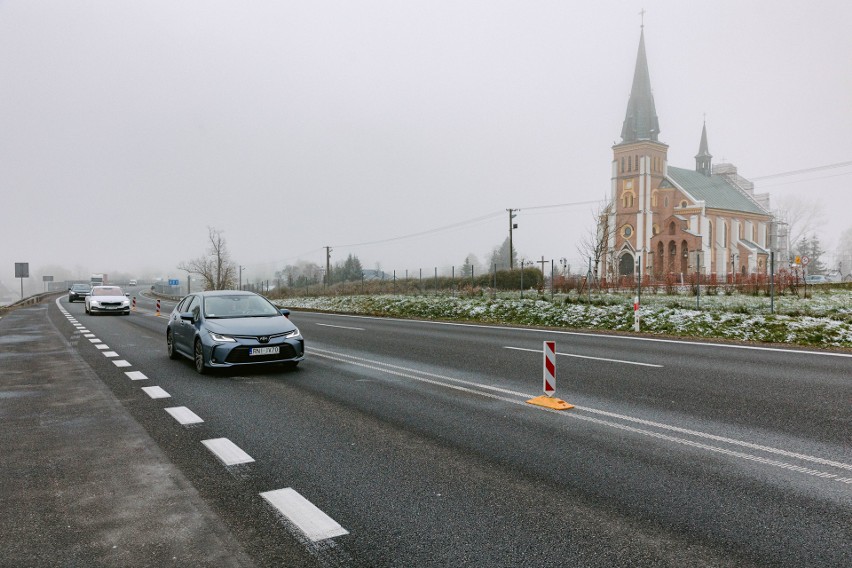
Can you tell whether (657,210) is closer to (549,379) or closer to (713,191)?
(713,191)

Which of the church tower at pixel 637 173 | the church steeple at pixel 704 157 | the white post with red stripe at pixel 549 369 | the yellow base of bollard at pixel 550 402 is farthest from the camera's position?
the church steeple at pixel 704 157

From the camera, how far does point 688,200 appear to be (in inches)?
3159

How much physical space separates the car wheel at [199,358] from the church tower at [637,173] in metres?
74.9

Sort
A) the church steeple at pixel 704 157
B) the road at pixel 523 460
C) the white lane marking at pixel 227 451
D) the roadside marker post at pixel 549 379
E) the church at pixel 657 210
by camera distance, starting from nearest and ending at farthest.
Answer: the road at pixel 523 460, the white lane marking at pixel 227 451, the roadside marker post at pixel 549 379, the church at pixel 657 210, the church steeple at pixel 704 157

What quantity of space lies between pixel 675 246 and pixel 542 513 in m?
78.7

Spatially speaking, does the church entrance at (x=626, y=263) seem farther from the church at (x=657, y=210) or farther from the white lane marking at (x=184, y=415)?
the white lane marking at (x=184, y=415)

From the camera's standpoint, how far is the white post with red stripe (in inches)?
286

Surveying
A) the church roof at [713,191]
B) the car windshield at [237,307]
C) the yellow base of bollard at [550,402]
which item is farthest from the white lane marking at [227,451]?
the church roof at [713,191]

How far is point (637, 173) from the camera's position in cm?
8200

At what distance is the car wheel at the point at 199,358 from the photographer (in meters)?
9.80

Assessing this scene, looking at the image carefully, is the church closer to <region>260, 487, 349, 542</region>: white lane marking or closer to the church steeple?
the church steeple

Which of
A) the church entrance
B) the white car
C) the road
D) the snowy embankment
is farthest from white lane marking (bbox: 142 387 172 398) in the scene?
the church entrance

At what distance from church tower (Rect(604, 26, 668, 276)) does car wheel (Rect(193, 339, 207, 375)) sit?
246ft

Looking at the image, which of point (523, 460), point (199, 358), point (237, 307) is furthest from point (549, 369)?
point (237, 307)
